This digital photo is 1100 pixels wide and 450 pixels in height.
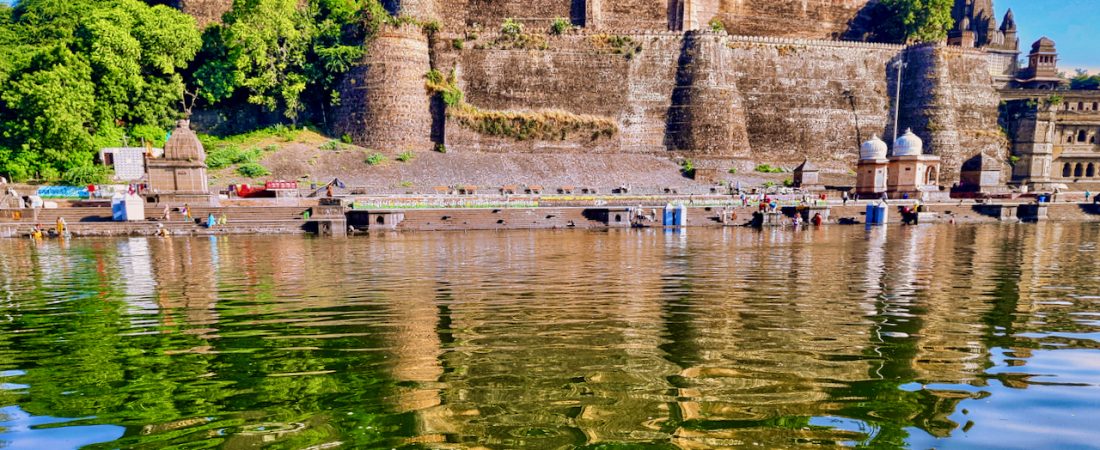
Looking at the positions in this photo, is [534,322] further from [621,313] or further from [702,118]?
[702,118]

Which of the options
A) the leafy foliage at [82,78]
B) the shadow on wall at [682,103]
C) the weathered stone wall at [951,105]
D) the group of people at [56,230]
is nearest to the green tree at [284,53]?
the leafy foliage at [82,78]

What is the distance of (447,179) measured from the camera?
4350cm

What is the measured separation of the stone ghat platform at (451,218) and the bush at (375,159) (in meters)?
12.6

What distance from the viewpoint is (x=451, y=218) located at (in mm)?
31984

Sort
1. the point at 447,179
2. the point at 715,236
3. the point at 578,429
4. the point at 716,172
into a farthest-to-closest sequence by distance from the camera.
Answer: the point at 716,172, the point at 447,179, the point at 715,236, the point at 578,429

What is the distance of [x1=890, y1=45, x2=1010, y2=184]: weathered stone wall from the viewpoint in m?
52.2

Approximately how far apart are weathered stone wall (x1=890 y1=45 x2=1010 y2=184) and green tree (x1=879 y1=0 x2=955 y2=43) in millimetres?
4737

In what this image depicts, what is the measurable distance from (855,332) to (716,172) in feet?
132


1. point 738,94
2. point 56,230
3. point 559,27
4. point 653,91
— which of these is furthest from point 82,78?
point 738,94

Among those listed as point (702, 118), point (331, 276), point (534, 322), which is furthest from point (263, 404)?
point (702, 118)

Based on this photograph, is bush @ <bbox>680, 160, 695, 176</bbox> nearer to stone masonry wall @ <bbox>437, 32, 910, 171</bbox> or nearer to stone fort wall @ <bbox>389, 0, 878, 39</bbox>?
stone masonry wall @ <bbox>437, 32, 910, 171</bbox>

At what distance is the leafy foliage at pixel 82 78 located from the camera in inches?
1447

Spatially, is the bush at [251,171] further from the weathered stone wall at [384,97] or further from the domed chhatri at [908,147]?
the domed chhatri at [908,147]

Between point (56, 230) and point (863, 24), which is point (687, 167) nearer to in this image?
point (863, 24)
